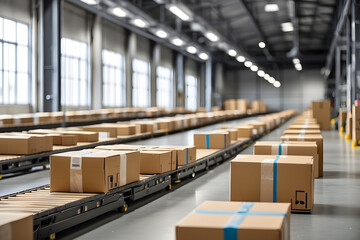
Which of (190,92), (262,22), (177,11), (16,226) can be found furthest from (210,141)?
(190,92)

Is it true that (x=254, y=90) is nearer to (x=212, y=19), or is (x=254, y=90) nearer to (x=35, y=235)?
(x=212, y=19)

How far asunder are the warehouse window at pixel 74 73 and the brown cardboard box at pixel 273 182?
16.3 m

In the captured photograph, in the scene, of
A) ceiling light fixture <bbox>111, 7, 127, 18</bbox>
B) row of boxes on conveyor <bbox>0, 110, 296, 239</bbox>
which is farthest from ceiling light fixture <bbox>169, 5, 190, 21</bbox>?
row of boxes on conveyor <bbox>0, 110, 296, 239</bbox>

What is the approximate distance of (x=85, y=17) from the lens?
22.9 meters

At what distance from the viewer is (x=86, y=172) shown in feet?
17.1

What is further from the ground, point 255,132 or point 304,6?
point 304,6

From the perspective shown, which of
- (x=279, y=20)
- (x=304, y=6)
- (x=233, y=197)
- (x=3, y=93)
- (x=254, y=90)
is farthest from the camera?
(x=254, y=90)

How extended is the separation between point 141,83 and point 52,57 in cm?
1255

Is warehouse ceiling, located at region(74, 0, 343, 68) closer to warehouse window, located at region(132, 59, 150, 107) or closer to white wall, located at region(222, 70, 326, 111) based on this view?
white wall, located at region(222, 70, 326, 111)

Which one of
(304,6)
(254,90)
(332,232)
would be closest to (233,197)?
(332,232)

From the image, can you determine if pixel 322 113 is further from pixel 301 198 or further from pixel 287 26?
pixel 301 198

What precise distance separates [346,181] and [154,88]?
2474cm

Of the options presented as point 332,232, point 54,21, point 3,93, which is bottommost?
point 332,232

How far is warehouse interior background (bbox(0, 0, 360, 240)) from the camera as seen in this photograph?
15.8 feet
